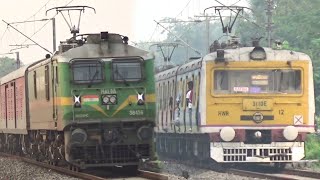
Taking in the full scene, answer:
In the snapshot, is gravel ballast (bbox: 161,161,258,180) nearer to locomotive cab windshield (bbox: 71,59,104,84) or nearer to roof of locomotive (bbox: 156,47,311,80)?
locomotive cab windshield (bbox: 71,59,104,84)

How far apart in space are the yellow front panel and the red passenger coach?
487 centimetres

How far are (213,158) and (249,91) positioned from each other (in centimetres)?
170

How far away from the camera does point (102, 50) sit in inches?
587

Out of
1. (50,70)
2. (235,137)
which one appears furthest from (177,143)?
(50,70)

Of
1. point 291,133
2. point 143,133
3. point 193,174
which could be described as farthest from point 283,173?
point 143,133

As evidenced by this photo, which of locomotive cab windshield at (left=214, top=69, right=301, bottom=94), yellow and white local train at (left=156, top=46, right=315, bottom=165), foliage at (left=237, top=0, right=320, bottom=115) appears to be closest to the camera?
yellow and white local train at (left=156, top=46, right=315, bottom=165)

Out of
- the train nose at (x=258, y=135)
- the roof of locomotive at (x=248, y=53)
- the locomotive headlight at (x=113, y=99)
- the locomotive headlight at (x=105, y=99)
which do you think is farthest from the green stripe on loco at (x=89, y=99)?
the train nose at (x=258, y=135)

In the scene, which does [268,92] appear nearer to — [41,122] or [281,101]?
[281,101]

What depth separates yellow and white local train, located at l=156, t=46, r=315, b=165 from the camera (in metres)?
17.2

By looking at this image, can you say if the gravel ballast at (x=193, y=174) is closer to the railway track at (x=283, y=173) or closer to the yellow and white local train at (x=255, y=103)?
the railway track at (x=283, y=173)

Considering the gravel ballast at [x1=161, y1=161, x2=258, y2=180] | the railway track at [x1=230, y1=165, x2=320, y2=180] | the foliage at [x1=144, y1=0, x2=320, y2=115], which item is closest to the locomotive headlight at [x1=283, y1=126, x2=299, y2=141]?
the railway track at [x1=230, y1=165, x2=320, y2=180]

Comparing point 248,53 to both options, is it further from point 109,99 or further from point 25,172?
point 25,172

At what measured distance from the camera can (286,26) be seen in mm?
55688

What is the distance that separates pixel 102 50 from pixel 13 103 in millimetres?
7392
